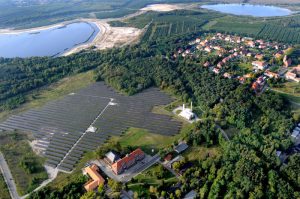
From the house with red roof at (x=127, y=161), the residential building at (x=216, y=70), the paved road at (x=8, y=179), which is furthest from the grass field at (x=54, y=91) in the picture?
the residential building at (x=216, y=70)

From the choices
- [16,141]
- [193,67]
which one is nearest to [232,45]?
[193,67]

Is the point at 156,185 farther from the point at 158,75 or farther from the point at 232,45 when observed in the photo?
the point at 232,45

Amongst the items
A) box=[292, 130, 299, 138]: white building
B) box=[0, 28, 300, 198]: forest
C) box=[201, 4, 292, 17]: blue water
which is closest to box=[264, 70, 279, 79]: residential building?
box=[0, 28, 300, 198]: forest

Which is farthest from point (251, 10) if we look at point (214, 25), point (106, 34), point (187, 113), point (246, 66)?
point (187, 113)

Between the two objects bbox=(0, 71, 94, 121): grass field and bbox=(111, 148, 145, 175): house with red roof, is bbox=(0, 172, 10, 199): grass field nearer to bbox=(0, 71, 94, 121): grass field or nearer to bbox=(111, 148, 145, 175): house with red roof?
bbox=(111, 148, 145, 175): house with red roof

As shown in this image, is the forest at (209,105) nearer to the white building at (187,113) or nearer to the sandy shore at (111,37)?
the white building at (187,113)

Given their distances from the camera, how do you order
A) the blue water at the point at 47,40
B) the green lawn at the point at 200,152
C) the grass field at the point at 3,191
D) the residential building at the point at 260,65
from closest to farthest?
the grass field at the point at 3,191, the green lawn at the point at 200,152, the residential building at the point at 260,65, the blue water at the point at 47,40

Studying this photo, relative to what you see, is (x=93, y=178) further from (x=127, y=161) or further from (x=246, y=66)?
(x=246, y=66)
